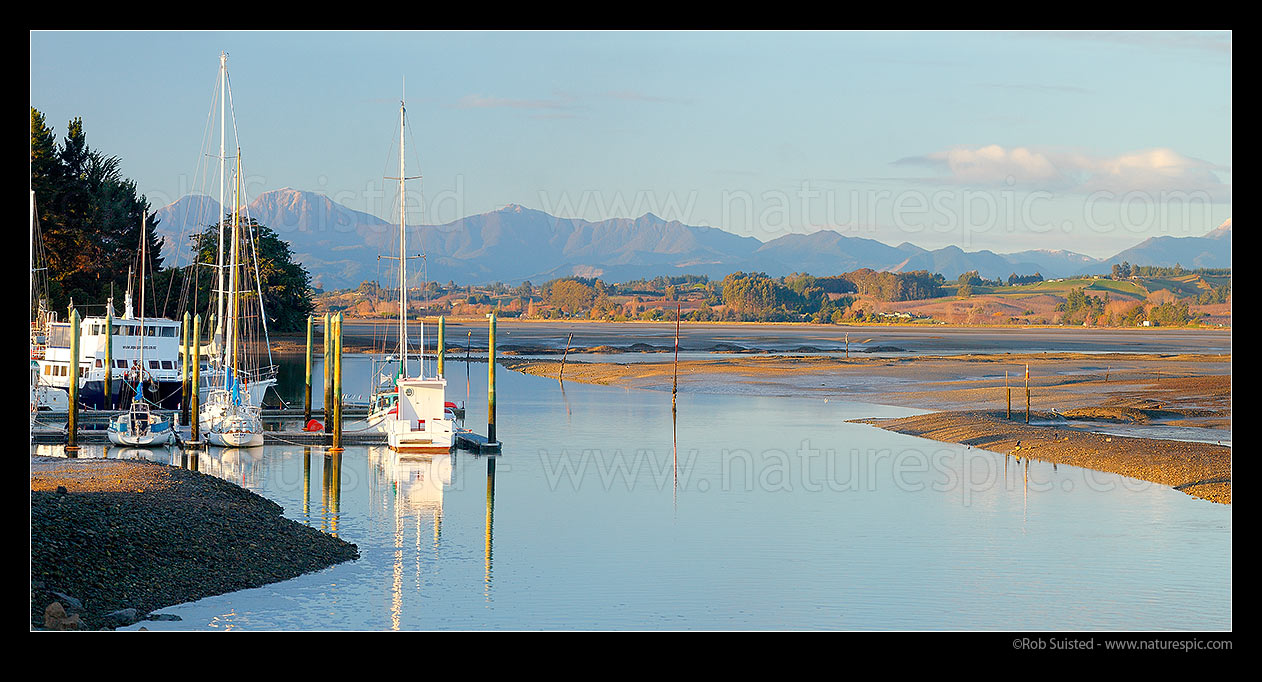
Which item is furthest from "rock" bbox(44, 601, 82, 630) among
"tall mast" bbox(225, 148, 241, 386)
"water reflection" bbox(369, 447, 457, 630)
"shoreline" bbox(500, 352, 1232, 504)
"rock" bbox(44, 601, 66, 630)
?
"tall mast" bbox(225, 148, 241, 386)

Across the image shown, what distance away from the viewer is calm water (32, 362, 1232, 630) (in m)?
21.9

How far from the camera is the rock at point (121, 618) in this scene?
1777 cm

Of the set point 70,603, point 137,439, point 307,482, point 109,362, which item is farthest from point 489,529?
point 109,362

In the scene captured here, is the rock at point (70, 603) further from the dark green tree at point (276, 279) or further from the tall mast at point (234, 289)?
the dark green tree at point (276, 279)

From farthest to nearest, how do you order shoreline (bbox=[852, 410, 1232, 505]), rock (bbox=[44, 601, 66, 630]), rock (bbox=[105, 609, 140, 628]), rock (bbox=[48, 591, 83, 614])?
shoreline (bbox=[852, 410, 1232, 505])
rock (bbox=[105, 609, 140, 628])
rock (bbox=[48, 591, 83, 614])
rock (bbox=[44, 601, 66, 630])

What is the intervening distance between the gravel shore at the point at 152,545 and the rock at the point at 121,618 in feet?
0.11

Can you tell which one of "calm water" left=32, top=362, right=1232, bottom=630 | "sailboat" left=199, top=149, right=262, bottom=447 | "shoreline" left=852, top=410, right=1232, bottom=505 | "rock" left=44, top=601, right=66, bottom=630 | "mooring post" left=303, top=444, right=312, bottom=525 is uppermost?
"sailboat" left=199, top=149, right=262, bottom=447

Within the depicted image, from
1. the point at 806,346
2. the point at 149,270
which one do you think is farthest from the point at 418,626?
the point at 806,346

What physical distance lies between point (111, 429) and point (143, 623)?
26.2 meters

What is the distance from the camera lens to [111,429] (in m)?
42.4

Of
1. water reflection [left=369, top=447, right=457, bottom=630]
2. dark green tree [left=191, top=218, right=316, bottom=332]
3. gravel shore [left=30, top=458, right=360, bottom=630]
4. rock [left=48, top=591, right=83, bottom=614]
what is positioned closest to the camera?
rock [left=48, top=591, right=83, bottom=614]

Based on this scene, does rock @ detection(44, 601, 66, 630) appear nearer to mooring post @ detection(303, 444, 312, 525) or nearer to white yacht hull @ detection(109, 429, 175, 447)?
mooring post @ detection(303, 444, 312, 525)

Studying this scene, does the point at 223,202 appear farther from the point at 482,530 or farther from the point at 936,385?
the point at 936,385

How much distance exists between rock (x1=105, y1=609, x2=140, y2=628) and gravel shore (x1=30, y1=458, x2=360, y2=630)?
0.11 ft
